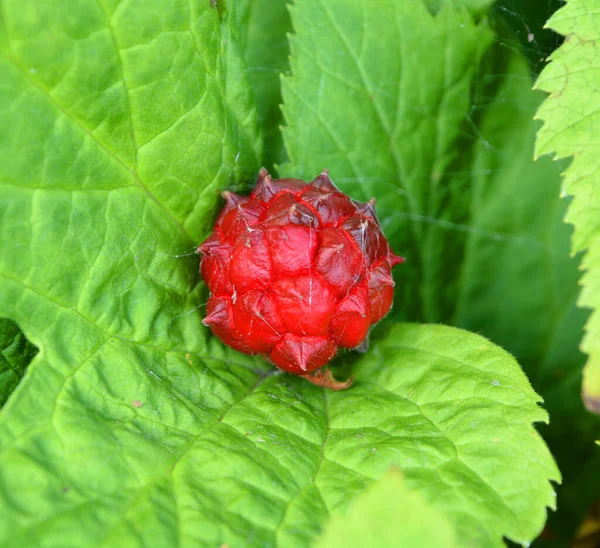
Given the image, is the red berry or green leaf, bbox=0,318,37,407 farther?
green leaf, bbox=0,318,37,407

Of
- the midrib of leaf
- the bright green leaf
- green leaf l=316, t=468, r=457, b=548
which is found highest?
the midrib of leaf

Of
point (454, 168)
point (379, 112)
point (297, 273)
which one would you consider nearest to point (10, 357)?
point (297, 273)

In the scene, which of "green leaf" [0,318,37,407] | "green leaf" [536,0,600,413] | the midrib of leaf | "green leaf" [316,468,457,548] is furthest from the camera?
the midrib of leaf

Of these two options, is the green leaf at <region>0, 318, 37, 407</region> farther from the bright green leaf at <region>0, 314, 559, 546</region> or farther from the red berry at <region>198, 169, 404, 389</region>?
the red berry at <region>198, 169, 404, 389</region>

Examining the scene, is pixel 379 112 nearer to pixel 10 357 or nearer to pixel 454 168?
pixel 454 168

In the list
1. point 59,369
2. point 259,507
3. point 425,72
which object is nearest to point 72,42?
point 59,369

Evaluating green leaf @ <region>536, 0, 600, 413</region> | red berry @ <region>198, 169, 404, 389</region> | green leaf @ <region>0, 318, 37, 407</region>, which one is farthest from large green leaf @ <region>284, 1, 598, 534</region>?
green leaf @ <region>0, 318, 37, 407</region>
